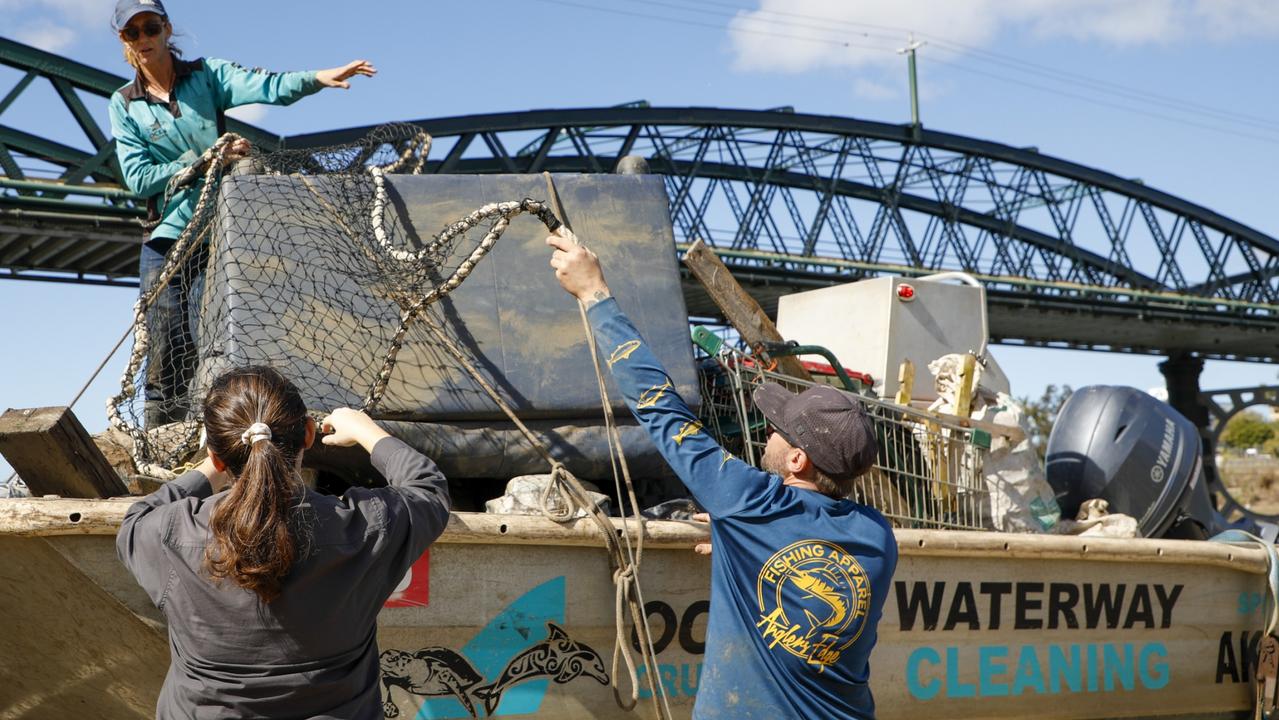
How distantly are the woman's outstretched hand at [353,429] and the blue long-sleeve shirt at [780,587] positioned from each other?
707 mm

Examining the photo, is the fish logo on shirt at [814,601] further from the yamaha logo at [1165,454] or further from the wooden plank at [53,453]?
the yamaha logo at [1165,454]

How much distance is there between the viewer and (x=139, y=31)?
15.0ft

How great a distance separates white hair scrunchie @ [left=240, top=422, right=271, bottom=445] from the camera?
8.05 feet

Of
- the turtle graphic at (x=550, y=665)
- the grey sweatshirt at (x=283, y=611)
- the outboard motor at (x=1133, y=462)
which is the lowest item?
the turtle graphic at (x=550, y=665)

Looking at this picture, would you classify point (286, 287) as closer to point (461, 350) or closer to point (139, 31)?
point (461, 350)

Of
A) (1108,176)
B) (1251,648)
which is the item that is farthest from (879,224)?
(1251,648)

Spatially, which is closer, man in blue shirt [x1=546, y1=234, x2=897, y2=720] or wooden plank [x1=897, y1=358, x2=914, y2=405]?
man in blue shirt [x1=546, y1=234, x2=897, y2=720]

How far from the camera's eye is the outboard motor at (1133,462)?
20.6ft

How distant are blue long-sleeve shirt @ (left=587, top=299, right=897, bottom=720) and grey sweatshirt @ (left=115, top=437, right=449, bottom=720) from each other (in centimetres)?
82

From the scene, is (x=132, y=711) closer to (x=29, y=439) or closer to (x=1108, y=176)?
(x=29, y=439)

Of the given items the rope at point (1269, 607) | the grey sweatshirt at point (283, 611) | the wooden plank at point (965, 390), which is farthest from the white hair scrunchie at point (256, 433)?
the rope at point (1269, 607)

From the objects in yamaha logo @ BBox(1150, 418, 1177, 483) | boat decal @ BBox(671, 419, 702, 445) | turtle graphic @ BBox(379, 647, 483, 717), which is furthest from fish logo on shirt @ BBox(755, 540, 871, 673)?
yamaha logo @ BBox(1150, 418, 1177, 483)

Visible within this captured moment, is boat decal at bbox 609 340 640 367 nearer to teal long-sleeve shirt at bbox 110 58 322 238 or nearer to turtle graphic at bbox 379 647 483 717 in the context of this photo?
turtle graphic at bbox 379 647 483 717

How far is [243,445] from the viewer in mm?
2498
